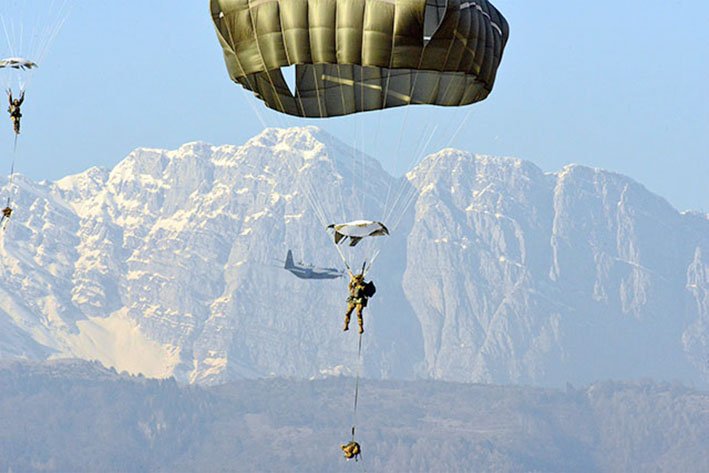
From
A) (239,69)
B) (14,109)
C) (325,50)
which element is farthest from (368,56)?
(14,109)

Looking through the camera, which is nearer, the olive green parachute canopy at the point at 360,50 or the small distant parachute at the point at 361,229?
the olive green parachute canopy at the point at 360,50

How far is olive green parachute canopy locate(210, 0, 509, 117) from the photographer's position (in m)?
70.3

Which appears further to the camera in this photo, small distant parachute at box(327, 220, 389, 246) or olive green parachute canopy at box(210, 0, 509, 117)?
small distant parachute at box(327, 220, 389, 246)

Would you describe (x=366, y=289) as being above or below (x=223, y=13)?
below

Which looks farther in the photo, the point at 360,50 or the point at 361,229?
the point at 361,229

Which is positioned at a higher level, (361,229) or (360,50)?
(360,50)

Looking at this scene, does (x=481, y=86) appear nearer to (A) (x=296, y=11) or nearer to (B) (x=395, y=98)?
(B) (x=395, y=98)

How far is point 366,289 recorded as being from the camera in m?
70.7

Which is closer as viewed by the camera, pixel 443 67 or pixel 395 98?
pixel 443 67

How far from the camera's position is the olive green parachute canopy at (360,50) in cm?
7031

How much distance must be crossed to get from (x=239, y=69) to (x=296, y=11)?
445 centimetres

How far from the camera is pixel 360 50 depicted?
70688 millimetres

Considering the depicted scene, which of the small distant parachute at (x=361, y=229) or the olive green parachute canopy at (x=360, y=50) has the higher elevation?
the olive green parachute canopy at (x=360, y=50)

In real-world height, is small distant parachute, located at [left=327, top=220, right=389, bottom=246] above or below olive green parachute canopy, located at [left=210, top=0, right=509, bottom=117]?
below
